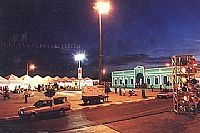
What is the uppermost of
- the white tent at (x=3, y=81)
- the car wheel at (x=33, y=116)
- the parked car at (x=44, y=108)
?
the white tent at (x=3, y=81)

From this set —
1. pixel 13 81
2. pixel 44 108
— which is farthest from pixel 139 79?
pixel 44 108

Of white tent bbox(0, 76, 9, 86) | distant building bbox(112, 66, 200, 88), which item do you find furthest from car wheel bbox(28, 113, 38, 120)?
distant building bbox(112, 66, 200, 88)

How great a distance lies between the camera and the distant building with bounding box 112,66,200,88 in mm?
63972

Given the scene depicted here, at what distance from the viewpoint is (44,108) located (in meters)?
20.6

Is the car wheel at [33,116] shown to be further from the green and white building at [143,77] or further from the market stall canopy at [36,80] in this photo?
the green and white building at [143,77]

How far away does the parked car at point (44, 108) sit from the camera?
20.1 m

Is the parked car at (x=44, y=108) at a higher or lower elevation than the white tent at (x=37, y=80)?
lower

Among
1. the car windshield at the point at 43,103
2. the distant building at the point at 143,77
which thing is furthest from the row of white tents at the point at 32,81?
the car windshield at the point at 43,103

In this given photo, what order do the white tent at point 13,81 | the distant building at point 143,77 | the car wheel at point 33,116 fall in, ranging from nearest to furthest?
1. the car wheel at point 33,116
2. the white tent at point 13,81
3. the distant building at point 143,77

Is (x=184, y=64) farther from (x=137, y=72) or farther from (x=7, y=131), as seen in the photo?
(x=137, y=72)

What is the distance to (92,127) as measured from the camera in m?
14.8

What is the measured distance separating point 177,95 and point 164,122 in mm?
4417

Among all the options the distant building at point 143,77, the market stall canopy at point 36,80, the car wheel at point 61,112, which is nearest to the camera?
the car wheel at point 61,112

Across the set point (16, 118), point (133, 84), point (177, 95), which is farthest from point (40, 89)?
point (177, 95)
